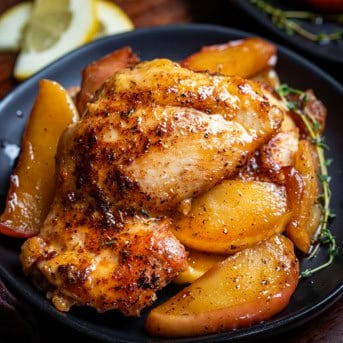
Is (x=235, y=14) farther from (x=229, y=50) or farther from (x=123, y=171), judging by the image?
(x=123, y=171)

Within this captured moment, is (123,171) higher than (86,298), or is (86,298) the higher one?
(123,171)

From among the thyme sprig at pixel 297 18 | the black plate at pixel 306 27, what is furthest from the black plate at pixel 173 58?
the thyme sprig at pixel 297 18

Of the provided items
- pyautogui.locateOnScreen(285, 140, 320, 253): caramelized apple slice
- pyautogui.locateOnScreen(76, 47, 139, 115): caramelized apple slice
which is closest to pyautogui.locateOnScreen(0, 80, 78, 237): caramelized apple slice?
pyautogui.locateOnScreen(76, 47, 139, 115): caramelized apple slice

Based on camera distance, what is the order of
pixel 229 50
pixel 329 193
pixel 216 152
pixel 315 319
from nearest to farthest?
pixel 216 152 < pixel 315 319 < pixel 329 193 < pixel 229 50

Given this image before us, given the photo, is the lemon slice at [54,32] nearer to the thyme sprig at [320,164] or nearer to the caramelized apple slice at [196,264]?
the thyme sprig at [320,164]

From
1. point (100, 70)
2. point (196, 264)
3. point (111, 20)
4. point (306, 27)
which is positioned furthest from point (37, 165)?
point (306, 27)

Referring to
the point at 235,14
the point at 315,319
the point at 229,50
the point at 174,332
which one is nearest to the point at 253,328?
the point at 174,332
